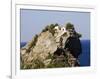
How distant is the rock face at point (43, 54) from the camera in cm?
209

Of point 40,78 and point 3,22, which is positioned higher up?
point 3,22

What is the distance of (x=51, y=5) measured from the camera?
216cm

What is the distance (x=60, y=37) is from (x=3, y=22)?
606mm

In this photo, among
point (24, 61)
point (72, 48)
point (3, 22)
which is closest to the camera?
point (3, 22)

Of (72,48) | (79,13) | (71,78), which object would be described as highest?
(79,13)

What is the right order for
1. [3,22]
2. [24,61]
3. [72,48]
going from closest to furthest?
[3,22]
[24,61]
[72,48]

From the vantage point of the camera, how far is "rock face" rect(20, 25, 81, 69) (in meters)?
2.09

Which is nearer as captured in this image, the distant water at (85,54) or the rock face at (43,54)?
the rock face at (43,54)

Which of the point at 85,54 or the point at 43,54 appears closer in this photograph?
the point at 43,54

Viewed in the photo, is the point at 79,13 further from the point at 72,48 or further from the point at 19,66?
the point at 19,66

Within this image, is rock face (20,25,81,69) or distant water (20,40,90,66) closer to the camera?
rock face (20,25,81,69)

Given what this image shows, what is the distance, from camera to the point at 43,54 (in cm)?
214
